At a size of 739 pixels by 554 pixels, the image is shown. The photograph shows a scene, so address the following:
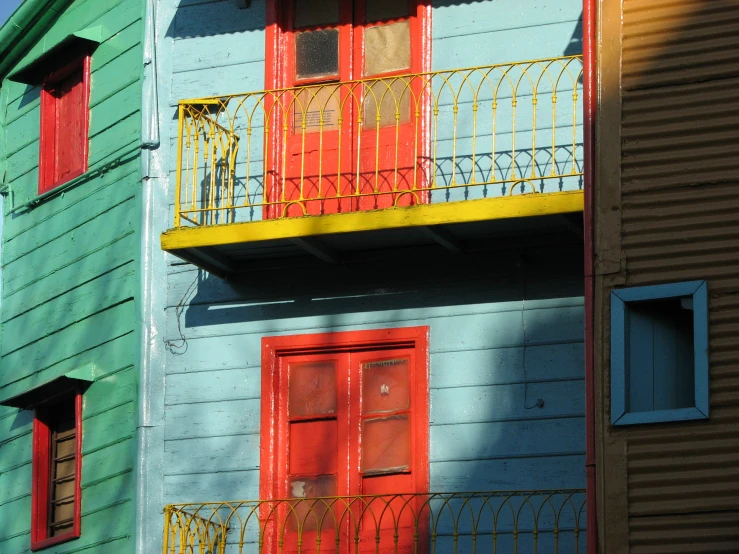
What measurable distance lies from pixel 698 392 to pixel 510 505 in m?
2.14

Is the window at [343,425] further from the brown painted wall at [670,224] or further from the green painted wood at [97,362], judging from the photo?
the brown painted wall at [670,224]

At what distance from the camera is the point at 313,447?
15.3 meters

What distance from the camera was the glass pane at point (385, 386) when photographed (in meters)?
15.1

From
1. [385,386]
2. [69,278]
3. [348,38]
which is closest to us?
[385,386]

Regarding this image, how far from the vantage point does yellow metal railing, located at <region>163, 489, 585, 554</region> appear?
14148 millimetres

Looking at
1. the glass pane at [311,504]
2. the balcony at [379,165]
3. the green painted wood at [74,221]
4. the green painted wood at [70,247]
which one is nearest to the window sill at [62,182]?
the green painted wood at [74,221]

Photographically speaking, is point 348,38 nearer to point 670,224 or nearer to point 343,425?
point 343,425

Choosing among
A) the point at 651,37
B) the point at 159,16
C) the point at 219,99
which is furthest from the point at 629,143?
the point at 159,16

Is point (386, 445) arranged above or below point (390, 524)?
above

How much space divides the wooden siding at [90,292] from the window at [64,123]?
0.47ft

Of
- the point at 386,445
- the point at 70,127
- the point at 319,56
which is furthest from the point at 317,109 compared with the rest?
the point at 386,445

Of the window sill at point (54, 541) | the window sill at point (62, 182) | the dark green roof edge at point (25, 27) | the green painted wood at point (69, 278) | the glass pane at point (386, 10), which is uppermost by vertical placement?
the dark green roof edge at point (25, 27)

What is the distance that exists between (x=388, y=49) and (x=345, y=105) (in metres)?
0.62

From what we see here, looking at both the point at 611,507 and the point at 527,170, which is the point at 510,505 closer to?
the point at 611,507
